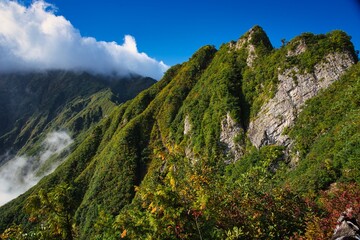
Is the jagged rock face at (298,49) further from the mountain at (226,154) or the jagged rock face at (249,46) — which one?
the jagged rock face at (249,46)

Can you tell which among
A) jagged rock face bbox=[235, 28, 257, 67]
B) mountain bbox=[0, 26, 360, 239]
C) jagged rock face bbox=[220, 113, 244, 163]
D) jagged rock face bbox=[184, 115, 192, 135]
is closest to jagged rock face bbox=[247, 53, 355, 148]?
mountain bbox=[0, 26, 360, 239]

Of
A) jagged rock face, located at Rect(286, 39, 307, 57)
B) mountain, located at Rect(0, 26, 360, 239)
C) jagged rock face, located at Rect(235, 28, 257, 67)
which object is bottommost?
mountain, located at Rect(0, 26, 360, 239)

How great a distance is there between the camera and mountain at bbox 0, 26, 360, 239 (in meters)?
10.7

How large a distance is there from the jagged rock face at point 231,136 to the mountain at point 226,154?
0.26m

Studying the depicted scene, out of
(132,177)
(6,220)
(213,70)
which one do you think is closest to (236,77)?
(213,70)

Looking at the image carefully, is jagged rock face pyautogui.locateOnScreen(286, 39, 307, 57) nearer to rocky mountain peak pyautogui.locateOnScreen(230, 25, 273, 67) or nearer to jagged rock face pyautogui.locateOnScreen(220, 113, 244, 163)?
rocky mountain peak pyautogui.locateOnScreen(230, 25, 273, 67)

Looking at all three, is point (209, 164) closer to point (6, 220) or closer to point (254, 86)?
point (254, 86)

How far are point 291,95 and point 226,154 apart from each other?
18038mm

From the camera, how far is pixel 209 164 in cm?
1356

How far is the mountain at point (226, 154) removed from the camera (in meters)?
10.7

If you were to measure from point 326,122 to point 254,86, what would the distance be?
29.7 m

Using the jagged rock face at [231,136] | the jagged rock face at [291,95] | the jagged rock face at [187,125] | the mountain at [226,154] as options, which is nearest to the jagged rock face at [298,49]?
the mountain at [226,154]

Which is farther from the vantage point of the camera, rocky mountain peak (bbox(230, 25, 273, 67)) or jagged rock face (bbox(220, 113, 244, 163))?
rocky mountain peak (bbox(230, 25, 273, 67))

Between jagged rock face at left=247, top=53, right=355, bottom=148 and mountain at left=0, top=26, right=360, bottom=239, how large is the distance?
0.23 m
